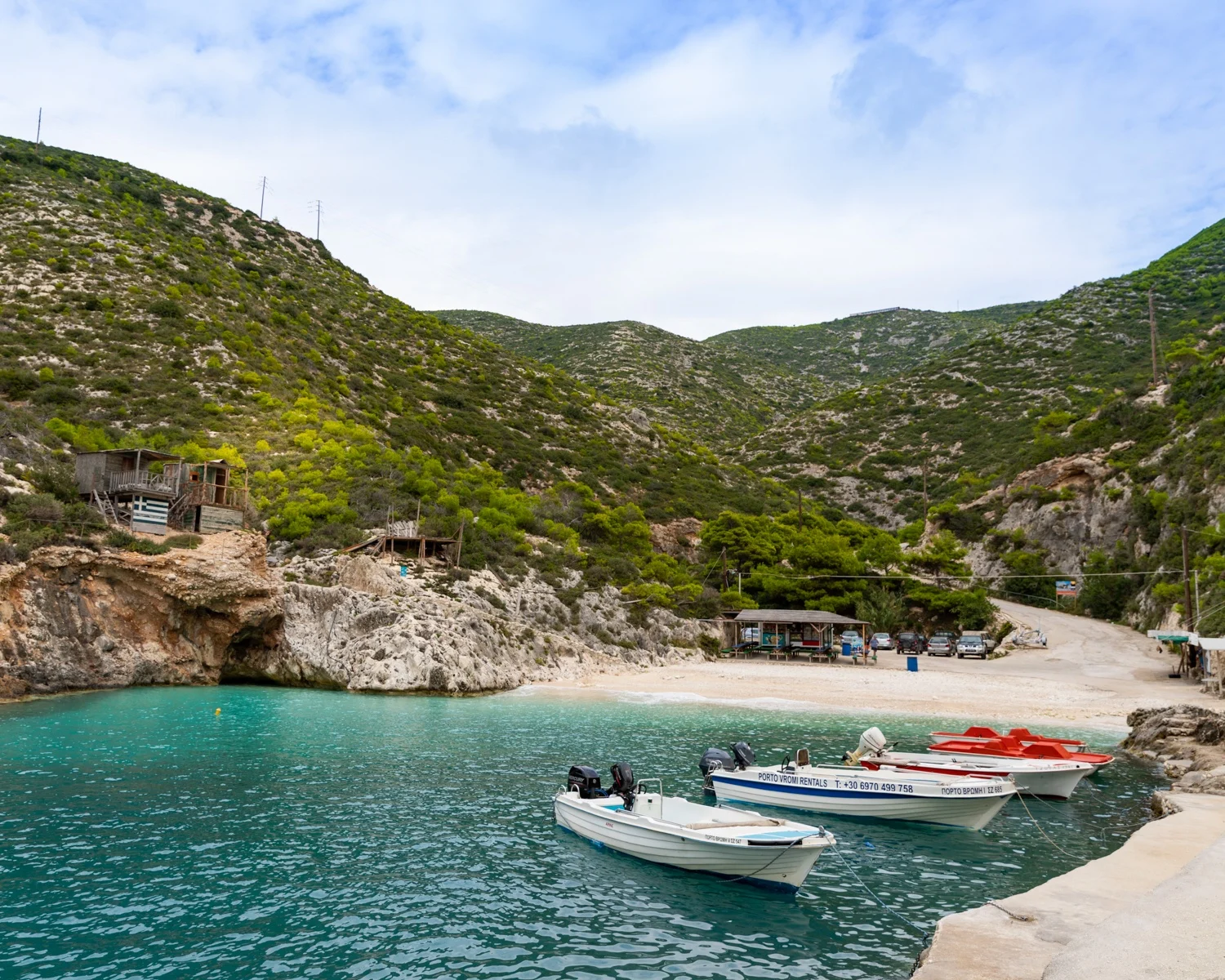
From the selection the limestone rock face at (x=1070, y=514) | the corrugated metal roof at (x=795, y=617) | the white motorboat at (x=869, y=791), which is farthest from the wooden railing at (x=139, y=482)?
the limestone rock face at (x=1070, y=514)

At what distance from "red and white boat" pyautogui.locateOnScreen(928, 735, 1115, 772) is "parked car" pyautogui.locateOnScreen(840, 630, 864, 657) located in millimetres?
30455

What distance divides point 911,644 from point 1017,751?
35123 mm

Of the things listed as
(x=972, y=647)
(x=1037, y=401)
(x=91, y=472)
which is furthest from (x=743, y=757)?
(x=1037, y=401)

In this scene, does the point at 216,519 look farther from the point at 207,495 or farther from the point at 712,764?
the point at 712,764

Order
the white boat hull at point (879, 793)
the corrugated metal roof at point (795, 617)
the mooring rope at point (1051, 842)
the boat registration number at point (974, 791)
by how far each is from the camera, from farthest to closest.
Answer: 1. the corrugated metal roof at point (795, 617)
2. the white boat hull at point (879, 793)
3. the boat registration number at point (974, 791)
4. the mooring rope at point (1051, 842)

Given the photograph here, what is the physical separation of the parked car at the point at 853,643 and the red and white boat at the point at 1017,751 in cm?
3045

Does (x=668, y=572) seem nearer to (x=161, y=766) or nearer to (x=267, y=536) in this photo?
(x=267, y=536)

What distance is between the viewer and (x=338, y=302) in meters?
80.4

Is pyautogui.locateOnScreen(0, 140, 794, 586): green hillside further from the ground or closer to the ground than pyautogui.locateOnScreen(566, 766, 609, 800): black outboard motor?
further from the ground

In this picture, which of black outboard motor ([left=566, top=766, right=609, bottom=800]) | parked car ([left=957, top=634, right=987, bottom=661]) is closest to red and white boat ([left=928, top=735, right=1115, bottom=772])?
black outboard motor ([left=566, top=766, right=609, bottom=800])

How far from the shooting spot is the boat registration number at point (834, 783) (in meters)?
16.0

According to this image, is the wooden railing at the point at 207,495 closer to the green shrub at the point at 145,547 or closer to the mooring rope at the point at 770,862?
the green shrub at the point at 145,547

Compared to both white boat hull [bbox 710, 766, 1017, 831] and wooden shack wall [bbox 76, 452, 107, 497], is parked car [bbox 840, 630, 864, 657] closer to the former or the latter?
white boat hull [bbox 710, 766, 1017, 831]

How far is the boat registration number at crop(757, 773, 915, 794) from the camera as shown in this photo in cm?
1602
